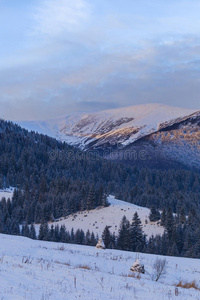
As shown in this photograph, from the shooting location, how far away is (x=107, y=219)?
87625 millimetres

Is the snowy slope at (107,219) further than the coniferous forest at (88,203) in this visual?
Yes

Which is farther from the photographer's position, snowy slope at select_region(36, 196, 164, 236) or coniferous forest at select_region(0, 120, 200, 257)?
snowy slope at select_region(36, 196, 164, 236)

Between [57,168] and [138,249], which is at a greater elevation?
[57,168]

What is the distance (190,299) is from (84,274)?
459 cm

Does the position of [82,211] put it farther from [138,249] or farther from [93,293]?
[93,293]

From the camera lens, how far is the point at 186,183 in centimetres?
18475

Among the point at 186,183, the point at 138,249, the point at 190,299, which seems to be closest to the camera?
the point at 190,299

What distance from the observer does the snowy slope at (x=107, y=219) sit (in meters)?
79.9

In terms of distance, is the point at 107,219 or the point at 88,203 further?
the point at 88,203

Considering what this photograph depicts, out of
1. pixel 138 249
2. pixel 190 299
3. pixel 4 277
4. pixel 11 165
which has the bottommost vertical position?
pixel 138 249

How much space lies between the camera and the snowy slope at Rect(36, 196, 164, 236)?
7994 centimetres

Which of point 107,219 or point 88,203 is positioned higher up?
point 88,203

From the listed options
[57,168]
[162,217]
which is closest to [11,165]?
[57,168]

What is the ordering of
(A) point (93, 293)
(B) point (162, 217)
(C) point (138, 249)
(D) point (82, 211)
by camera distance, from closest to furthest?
(A) point (93, 293) → (C) point (138, 249) → (B) point (162, 217) → (D) point (82, 211)
